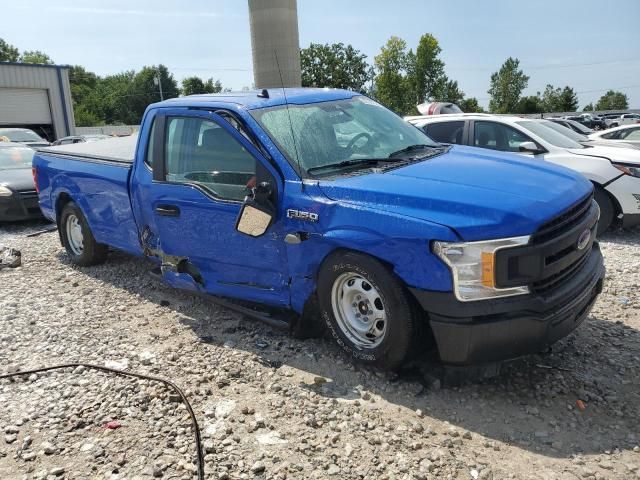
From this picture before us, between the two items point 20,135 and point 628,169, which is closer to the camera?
point 628,169

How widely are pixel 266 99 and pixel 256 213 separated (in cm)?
109

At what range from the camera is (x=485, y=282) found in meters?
2.98

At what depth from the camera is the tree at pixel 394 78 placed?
49.8m

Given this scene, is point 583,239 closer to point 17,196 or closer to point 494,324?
point 494,324

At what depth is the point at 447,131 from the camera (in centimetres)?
848


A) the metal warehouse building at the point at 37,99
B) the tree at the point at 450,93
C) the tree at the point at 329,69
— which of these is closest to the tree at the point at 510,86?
the tree at the point at 450,93

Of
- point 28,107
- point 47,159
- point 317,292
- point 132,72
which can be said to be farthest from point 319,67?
point 132,72

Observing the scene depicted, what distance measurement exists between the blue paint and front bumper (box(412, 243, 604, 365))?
0.50 feet

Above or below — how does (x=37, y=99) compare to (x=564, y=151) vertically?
above

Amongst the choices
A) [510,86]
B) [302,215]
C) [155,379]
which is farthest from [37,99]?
[510,86]

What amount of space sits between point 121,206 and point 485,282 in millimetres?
3800

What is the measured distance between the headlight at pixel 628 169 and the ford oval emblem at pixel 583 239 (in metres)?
4.16

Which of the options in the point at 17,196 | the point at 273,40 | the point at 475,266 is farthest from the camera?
the point at 273,40

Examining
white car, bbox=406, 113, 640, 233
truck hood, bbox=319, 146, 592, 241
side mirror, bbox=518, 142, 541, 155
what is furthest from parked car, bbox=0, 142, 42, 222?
side mirror, bbox=518, 142, 541, 155
